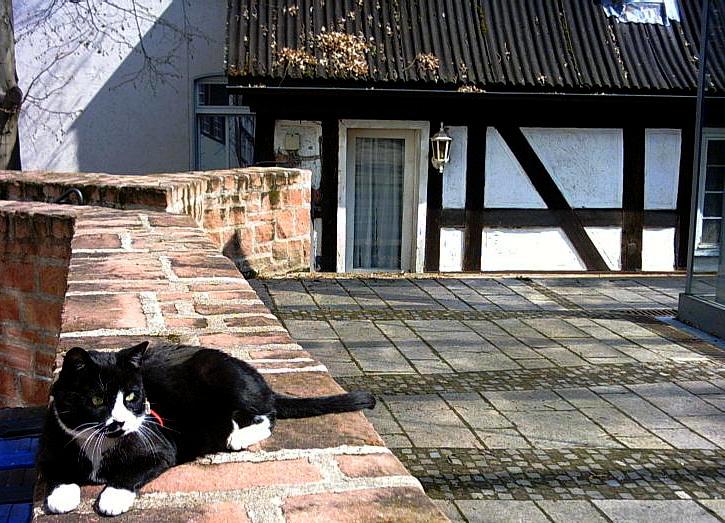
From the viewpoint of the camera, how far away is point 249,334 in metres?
2.84

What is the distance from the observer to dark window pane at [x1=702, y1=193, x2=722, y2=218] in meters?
7.62

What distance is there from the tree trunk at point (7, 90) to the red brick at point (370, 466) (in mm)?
10083

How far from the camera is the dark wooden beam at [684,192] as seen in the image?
12586 mm

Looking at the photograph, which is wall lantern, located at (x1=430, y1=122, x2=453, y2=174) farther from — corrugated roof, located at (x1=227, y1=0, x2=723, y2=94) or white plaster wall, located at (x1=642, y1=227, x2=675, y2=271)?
white plaster wall, located at (x1=642, y1=227, x2=675, y2=271)

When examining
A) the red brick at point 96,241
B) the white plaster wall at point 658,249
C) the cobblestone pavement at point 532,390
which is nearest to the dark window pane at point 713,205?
the cobblestone pavement at point 532,390

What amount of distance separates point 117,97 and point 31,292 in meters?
8.55

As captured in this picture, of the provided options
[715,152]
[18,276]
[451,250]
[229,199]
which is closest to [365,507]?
[18,276]

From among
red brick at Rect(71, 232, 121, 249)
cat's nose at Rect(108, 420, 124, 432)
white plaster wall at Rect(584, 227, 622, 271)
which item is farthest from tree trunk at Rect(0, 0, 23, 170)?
cat's nose at Rect(108, 420, 124, 432)

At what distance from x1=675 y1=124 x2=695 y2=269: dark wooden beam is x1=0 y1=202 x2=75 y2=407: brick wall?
9746 millimetres

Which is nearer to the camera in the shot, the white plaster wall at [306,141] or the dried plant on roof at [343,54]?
the dried plant on roof at [343,54]

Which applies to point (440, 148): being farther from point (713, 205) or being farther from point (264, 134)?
point (713, 205)

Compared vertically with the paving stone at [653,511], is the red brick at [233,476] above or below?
above

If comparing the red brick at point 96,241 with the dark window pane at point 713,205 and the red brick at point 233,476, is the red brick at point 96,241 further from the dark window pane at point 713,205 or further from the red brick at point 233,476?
the dark window pane at point 713,205

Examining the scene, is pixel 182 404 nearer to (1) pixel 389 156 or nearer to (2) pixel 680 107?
(1) pixel 389 156
